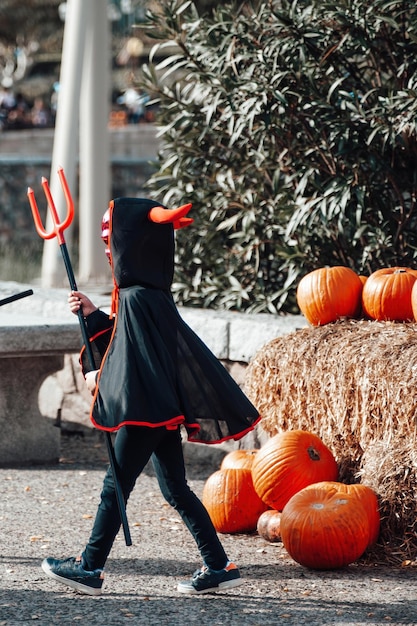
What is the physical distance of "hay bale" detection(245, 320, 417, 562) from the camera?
4.91 meters

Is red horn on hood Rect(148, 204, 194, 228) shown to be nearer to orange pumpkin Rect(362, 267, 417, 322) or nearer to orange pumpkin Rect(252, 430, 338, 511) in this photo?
orange pumpkin Rect(252, 430, 338, 511)

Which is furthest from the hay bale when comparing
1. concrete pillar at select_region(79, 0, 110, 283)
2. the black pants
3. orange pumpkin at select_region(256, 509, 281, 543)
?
concrete pillar at select_region(79, 0, 110, 283)

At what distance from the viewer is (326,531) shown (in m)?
4.66

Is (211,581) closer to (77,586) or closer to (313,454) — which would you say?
(77,586)

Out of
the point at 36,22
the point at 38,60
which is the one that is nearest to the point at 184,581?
the point at 36,22

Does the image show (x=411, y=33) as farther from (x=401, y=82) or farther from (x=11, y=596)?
(x=11, y=596)

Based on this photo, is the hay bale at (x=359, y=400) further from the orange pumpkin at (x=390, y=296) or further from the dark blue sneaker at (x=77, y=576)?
the dark blue sneaker at (x=77, y=576)

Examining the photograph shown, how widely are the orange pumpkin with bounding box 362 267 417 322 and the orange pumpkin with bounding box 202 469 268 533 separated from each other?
1122mm

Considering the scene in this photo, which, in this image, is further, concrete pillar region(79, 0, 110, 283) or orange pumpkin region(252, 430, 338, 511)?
concrete pillar region(79, 0, 110, 283)

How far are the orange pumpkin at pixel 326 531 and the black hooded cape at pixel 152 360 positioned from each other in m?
0.63

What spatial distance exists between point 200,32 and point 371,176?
1.63 m

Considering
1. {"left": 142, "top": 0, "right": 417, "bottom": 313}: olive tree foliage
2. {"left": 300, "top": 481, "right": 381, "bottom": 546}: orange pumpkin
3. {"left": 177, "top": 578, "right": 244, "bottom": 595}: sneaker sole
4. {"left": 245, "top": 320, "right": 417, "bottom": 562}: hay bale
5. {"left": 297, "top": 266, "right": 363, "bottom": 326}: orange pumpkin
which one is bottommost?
{"left": 177, "top": 578, "right": 244, "bottom": 595}: sneaker sole

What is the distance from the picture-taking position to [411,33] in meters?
6.57

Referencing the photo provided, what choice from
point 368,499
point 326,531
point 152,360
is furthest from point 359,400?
point 152,360
